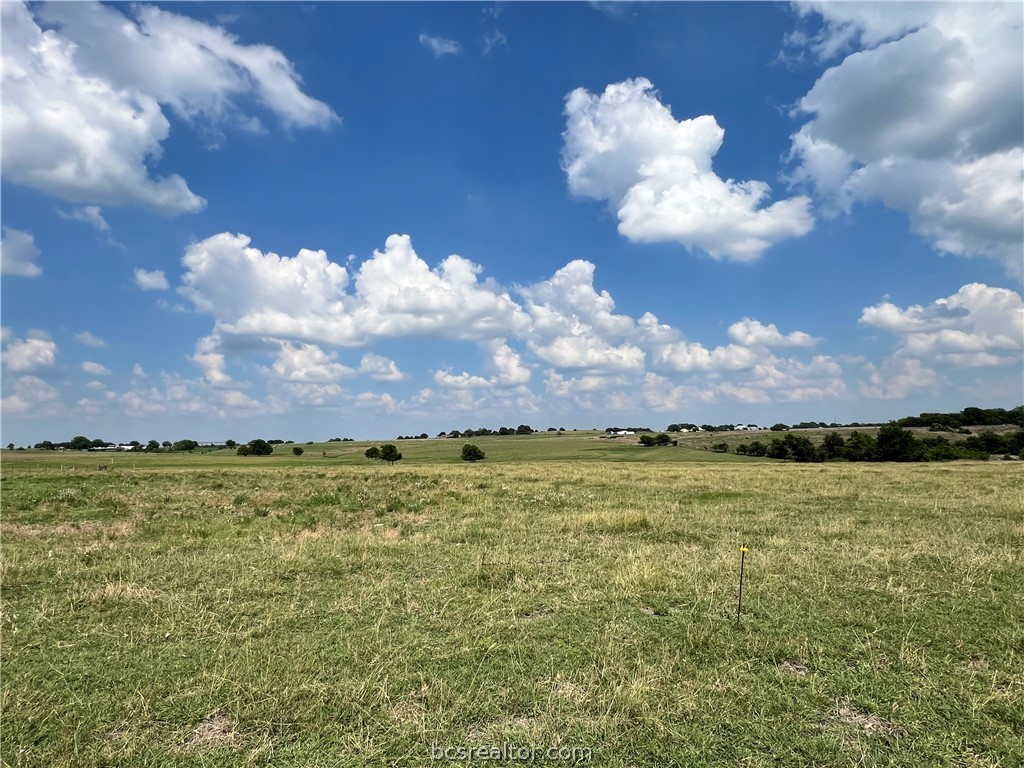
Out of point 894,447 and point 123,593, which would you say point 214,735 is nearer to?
point 123,593

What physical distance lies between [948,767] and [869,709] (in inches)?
41.7

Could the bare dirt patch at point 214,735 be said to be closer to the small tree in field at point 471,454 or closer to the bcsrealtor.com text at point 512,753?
the bcsrealtor.com text at point 512,753

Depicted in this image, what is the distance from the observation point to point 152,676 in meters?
6.95

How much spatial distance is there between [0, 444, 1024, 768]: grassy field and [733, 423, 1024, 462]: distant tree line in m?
101

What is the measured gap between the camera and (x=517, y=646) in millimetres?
7727

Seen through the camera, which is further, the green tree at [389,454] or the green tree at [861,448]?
the green tree at [389,454]

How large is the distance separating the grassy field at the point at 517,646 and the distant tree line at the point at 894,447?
331 feet

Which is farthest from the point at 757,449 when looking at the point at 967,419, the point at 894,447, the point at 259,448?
the point at 259,448

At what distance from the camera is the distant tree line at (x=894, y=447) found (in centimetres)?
9812

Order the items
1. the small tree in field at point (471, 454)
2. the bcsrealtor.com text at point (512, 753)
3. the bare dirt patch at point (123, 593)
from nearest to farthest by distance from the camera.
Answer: the bcsrealtor.com text at point (512, 753)
the bare dirt patch at point (123, 593)
the small tree in field at point (471, 454)

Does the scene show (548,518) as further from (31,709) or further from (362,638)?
(31,709)

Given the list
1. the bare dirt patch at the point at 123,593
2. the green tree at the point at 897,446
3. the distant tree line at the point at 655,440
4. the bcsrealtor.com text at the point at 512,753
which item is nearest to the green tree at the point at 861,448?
the green tree at the point at 897,446

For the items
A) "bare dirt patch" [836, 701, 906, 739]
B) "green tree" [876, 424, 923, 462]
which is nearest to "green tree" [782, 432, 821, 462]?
"green tree" [876, 424, 923, 462]

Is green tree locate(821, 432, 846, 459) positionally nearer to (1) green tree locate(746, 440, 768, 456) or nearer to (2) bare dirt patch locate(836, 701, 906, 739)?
(1) green tree locate(746, 440, 768, 456)
